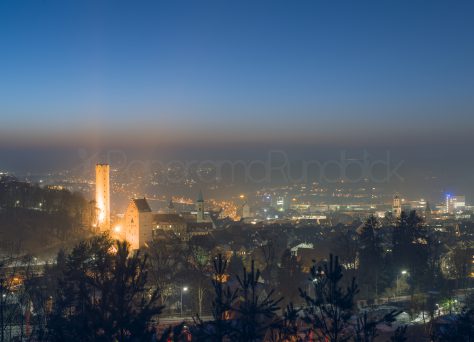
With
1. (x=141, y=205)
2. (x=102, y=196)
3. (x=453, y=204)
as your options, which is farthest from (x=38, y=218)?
(x=453, y=204)

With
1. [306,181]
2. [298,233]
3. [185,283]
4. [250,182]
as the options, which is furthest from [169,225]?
[306,181]

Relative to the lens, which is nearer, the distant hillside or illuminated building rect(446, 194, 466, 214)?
the distant hillside

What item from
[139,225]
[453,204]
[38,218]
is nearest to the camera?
[38,218]

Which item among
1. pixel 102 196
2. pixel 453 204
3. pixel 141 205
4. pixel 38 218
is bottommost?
pixel 453 204

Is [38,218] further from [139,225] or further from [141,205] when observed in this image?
[141,205]

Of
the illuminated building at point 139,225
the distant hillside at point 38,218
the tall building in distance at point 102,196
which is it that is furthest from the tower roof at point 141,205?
the tall building in distance at point 102,196

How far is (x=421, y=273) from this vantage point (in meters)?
27.8

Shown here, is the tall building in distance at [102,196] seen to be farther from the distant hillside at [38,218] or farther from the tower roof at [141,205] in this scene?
the tower roof at [141,205]

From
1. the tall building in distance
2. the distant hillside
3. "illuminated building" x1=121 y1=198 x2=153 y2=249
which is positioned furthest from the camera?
the tall building in distance

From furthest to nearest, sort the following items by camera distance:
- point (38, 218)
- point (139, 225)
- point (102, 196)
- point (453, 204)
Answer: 1. point (453, 204)
2. point (102, 196)
3. point (139, 225)
4. point (38, 218)

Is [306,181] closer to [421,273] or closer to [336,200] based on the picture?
[336,200]

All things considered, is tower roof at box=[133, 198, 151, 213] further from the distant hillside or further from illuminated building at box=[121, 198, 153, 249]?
the distant hillside

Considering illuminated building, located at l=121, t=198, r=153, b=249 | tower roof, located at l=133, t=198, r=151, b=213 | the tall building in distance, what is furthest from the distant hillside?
tower roof, located at l=133, t=198, r=151, b=213

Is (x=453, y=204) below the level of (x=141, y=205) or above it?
below
